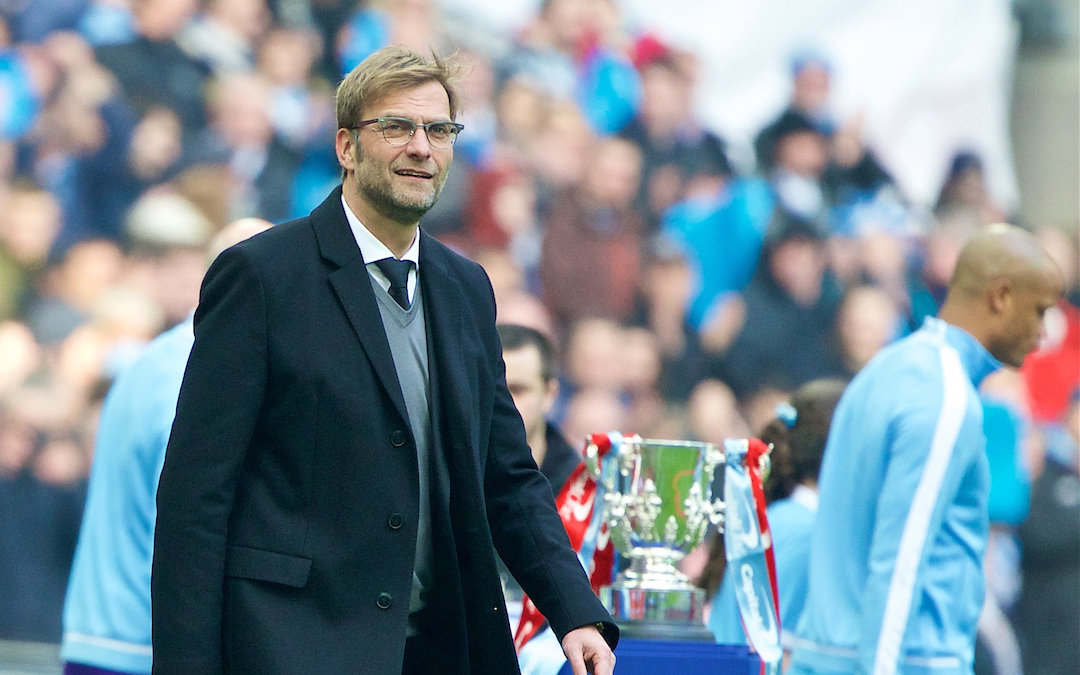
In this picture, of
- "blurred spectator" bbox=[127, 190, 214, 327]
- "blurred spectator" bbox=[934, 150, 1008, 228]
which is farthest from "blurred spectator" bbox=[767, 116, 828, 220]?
"blurred spectator" bbox=[127, 190, 214, 327]

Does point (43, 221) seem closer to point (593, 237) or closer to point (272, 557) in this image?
point (593, 237)

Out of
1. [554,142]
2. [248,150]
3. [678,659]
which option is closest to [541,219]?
[554,142]

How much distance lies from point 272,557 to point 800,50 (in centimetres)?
737

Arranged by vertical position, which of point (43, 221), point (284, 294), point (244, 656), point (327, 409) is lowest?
point (244, 656)

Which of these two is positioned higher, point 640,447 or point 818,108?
point 818,108

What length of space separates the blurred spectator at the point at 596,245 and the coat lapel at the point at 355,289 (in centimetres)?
588

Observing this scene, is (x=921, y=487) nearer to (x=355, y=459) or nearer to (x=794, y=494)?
(x=794, y=494)

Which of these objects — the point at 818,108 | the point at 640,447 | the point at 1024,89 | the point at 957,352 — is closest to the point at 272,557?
the point at 640,447

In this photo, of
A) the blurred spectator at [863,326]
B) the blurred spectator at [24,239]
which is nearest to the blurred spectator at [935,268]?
the blurred spectator at [863,326]

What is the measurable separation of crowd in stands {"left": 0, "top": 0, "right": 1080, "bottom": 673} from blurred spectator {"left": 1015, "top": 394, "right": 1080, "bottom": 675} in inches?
0.7

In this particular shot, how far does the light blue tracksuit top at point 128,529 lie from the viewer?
11.5 feet

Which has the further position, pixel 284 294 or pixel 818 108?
pixel 818 108

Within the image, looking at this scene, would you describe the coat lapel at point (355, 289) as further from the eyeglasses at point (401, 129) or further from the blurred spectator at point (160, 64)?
the blurred spectator at point (160, 64)

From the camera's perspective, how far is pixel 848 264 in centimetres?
852
